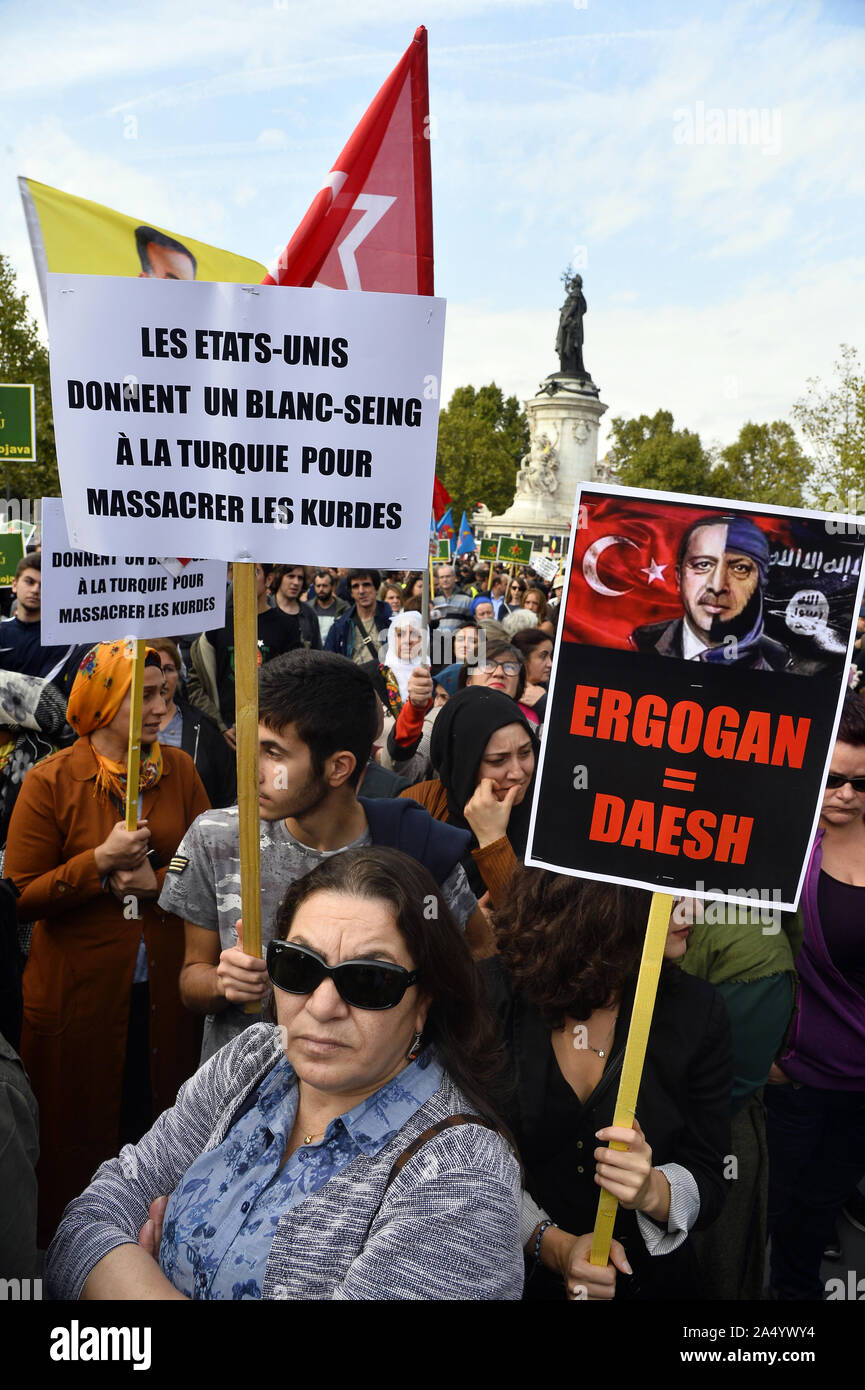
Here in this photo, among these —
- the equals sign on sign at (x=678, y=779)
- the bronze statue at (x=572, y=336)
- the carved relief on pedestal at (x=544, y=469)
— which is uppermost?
the bronze statue at (x=572, y=336)

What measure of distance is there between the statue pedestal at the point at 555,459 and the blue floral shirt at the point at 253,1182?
126 ft

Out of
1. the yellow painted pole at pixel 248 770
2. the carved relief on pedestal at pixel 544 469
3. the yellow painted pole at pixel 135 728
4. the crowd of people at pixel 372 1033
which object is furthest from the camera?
the carved relief on pedestal at pixel 544 469

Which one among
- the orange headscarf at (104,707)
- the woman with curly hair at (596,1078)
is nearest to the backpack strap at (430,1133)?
the woman with curly hair at (596,1078)

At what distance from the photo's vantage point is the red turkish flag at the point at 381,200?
2.69 meters

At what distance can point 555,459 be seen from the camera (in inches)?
1586

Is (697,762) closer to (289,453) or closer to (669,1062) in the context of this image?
(669,1062)

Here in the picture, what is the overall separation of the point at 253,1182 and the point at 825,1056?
7.14ft

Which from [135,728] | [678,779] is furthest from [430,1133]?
[135,728]

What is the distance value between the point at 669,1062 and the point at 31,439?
6939 mm

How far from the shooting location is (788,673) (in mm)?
1969

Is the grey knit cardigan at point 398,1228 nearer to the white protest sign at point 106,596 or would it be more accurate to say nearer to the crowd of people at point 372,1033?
the crowd of people at point 372,1033

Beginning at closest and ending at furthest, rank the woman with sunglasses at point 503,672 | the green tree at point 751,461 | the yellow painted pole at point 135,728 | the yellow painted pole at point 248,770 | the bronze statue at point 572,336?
1. the yellow painted pole at point 248,770
2. the yellow painted pole at point 135,728
3. the woman with sunglasses at point 503,672
4. the bronze statue at point 572,336
5. the green tree at point 751,461

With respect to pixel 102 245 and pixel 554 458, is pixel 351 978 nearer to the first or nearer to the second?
A: pixel 102 245
